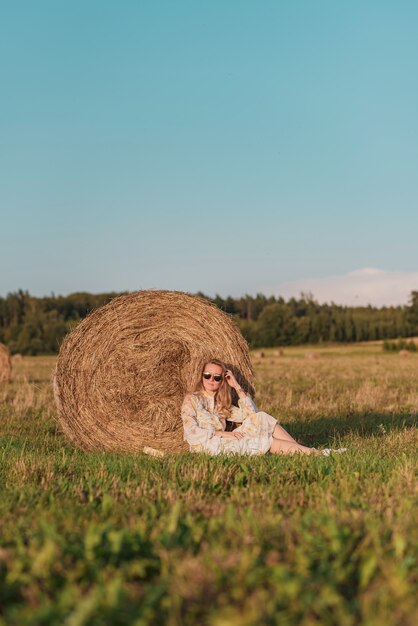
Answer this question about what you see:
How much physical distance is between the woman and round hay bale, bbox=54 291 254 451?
2.02ft

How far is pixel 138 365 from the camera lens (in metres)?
9.65

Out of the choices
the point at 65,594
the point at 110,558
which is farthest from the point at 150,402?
the point at 65,594

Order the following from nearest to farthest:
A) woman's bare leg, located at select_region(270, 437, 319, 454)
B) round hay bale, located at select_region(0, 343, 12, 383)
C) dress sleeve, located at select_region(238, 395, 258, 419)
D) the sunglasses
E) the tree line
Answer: woman's bare leg, located at select_region(270, 437, 319, 454) < dress sleeve, located at select_region(238, 395, 258, 419) < the sunglasses < round hay bale, located at select_region(0, 343, 12, 383) < the tree line

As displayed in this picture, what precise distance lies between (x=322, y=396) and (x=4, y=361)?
36.9 ft

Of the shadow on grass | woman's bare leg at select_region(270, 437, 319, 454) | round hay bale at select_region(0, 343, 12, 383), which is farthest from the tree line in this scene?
woman's bare leg at select_region(270, 437, 319, 454)

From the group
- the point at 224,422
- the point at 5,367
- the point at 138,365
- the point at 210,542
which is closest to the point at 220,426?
the point at 224,422

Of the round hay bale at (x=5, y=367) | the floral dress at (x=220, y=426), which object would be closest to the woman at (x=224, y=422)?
the floral dress at (x=220, y=426)

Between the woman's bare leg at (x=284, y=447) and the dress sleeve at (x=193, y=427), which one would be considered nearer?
the woman's bare leg at (x=284, y=447)

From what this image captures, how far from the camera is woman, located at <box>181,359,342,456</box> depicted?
319 inches

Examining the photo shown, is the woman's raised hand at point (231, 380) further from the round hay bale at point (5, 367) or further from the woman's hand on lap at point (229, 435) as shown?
the round hay bale at point (5, 367)

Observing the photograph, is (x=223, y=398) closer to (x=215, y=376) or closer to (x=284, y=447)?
(x=215, y=376)

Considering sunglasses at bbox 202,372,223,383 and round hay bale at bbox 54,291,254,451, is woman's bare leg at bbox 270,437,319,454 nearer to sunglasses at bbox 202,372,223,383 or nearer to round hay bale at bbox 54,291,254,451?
sunglasses at bbox 202,372,223,383

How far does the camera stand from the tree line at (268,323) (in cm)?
7500

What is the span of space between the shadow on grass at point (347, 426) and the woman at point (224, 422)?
1.28 meters
